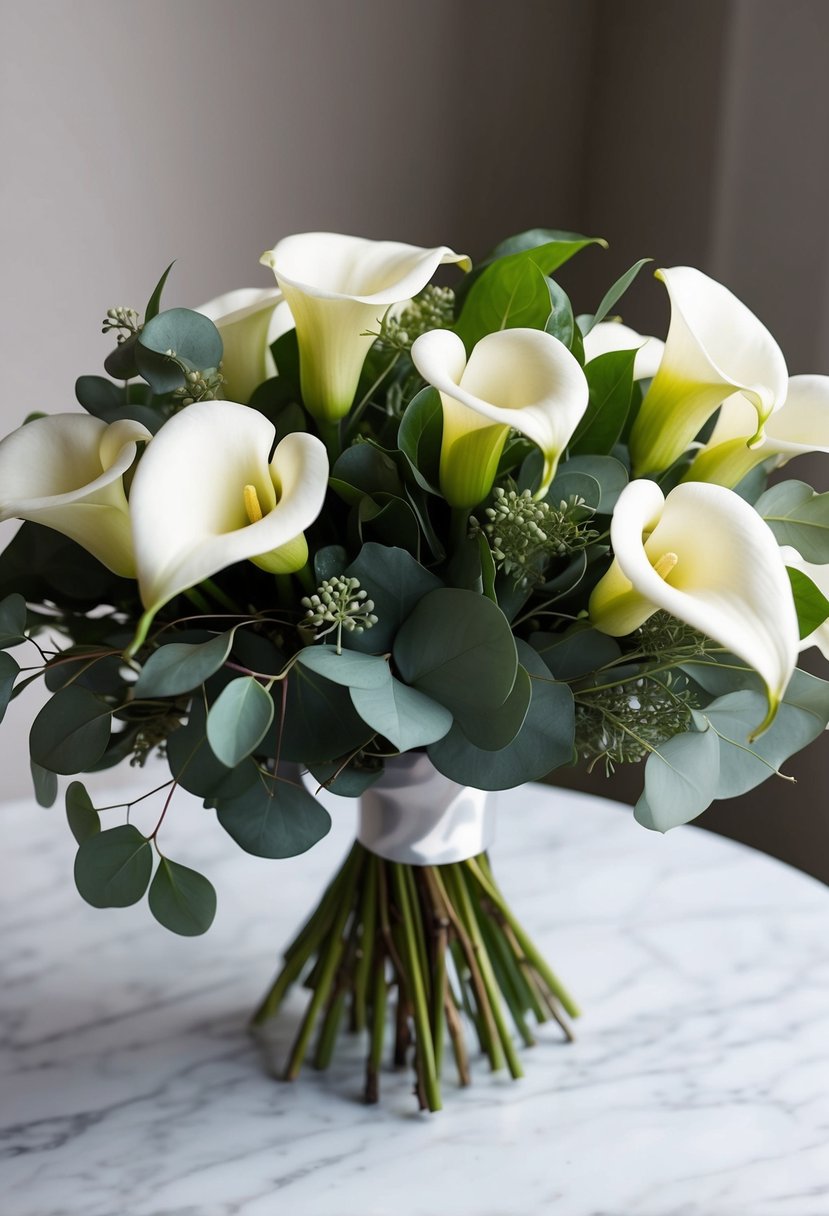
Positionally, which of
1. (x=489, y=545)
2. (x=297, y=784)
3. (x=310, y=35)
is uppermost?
(x=310, y=35)

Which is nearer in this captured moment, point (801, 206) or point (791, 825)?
point (801, 206)

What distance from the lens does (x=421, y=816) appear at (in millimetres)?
641

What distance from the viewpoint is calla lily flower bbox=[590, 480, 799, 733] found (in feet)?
1.36

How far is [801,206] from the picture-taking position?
3.85 feet

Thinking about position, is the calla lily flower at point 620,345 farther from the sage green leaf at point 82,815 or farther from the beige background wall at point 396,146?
the beige background wall at point 396,146

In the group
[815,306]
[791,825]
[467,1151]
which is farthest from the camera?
[791,825]

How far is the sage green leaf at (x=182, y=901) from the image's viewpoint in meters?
0.53

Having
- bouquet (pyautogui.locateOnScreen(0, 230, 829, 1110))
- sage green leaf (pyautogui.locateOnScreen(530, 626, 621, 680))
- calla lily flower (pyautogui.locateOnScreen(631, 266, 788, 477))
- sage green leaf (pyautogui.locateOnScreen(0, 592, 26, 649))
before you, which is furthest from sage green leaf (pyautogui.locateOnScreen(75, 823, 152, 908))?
calla lily flower (pyautogui.locateOnScreen(631, 266, 788, 477))

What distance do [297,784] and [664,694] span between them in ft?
0.61

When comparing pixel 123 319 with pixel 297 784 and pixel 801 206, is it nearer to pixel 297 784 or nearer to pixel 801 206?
pixel 297 784

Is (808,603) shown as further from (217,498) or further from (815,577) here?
(217,498)

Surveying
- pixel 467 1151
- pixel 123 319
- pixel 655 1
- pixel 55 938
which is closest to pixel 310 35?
pixel 655 1

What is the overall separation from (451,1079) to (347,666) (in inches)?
13.9

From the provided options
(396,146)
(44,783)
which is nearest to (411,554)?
(44,783)
